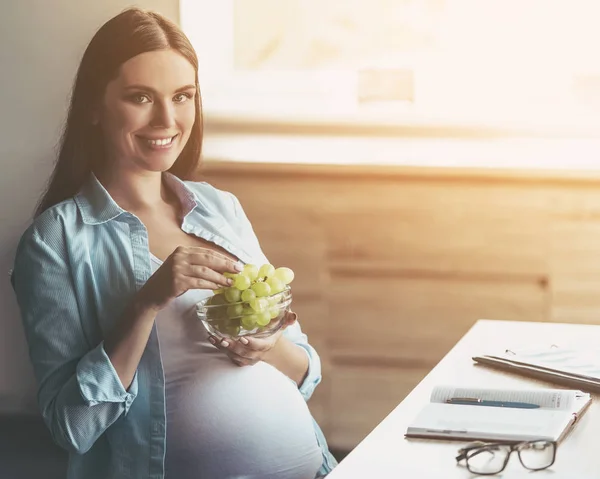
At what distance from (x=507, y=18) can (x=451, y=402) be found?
175 cm

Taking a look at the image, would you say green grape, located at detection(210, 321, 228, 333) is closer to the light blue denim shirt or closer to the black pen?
the light blue denim shirt

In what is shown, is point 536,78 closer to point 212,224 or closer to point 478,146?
point 478,146

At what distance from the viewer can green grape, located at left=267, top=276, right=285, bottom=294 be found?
62.4 inches

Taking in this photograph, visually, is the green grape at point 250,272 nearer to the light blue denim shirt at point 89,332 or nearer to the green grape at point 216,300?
the green grape at point 216,300

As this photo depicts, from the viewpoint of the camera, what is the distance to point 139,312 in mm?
1539

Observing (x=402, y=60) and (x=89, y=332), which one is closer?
(x=89, y=332)

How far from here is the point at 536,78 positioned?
287cm

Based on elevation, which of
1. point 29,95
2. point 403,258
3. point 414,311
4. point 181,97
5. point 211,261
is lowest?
point 414,311

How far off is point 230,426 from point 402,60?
166 cm

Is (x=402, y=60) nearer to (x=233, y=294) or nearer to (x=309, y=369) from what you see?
(x=309, y=369)

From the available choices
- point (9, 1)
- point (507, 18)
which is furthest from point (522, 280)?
point (9, 1)

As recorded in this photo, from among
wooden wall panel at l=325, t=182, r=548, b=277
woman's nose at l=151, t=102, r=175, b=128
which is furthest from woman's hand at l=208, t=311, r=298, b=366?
wooden wall panel at l=325, t=182, r=548, b=277

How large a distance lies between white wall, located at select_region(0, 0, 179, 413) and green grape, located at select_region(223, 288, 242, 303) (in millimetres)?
1715

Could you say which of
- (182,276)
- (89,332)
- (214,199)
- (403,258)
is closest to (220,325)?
(182,276)
